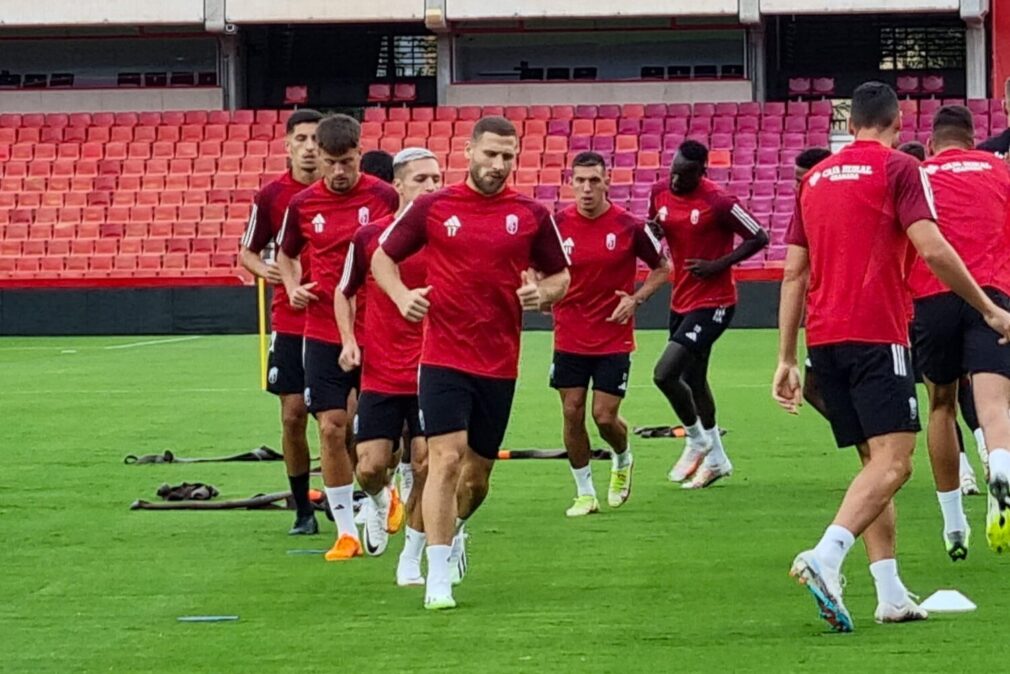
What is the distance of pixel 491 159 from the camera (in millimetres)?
9078

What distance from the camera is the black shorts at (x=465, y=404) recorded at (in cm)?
917

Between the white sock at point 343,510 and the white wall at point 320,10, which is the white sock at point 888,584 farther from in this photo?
the white wall at point 320,10

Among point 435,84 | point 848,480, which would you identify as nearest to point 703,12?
point 435,84

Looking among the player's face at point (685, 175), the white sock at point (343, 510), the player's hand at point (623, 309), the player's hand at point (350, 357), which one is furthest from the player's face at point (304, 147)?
the player's face at point (685, 175)

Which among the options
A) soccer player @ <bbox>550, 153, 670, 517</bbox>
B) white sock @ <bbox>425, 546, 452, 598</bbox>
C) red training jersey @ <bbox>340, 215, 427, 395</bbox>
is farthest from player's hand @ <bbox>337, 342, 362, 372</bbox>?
soccer player @ <bbox>550, 153, 670, 517</bbox>

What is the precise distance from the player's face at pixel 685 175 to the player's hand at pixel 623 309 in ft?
4.84

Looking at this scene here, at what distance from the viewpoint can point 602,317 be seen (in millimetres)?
13406

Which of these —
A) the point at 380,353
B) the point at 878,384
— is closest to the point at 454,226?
the point at 380,353

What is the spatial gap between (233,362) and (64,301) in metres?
10.9

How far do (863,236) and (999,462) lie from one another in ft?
5.56

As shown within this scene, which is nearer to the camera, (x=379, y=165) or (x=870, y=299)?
(x=870, y=299)

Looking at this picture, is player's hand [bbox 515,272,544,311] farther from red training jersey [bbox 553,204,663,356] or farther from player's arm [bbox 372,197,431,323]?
red training jersey [bbox 553,204,663,356]

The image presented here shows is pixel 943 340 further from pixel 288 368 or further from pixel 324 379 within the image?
pixel 288 368

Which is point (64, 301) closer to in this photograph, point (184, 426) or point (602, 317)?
point (184, 426)
